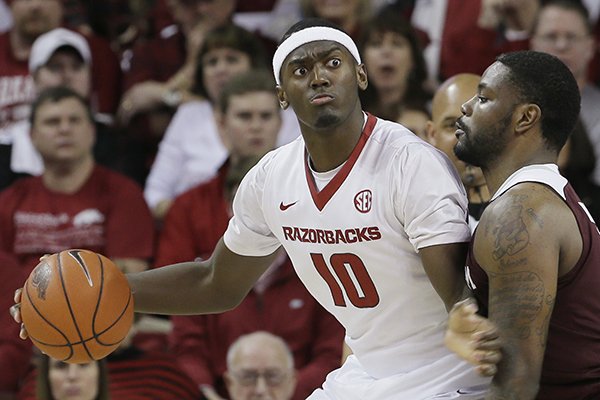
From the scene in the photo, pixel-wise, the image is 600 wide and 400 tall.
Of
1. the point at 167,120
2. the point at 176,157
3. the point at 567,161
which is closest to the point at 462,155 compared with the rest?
the point at 567,161

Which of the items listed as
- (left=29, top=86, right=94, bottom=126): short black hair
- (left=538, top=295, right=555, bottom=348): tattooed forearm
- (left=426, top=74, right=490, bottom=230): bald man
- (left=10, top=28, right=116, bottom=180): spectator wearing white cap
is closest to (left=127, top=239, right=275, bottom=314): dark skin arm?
(left=426, top=74, right=490, bottom=230): bald man

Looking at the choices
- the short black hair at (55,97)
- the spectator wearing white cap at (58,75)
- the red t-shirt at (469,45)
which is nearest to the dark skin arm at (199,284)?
the short black hair at (55,97)

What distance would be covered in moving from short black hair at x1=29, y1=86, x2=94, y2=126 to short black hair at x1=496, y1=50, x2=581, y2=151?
394 centimetres

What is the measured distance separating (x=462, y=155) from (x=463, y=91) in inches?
51.0

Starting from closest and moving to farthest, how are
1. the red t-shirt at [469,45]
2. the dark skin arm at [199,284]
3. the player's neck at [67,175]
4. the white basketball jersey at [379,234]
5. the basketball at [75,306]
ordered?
the white basketball jersey at [379,234], the basketball at [75,306], the dark skin arm at [199,284], the player's neck at [67,175], the red t-shirt at [469,45]

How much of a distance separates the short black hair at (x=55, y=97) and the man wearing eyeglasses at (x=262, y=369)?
1.95 metres

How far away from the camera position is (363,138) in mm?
4277

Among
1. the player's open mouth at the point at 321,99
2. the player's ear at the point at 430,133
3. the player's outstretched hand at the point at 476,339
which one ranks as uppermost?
the player's ear at the point at 430,133

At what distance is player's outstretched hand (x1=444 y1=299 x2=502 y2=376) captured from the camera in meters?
3.60

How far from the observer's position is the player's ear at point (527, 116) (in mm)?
3906

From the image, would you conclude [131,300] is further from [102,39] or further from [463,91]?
[102,39]

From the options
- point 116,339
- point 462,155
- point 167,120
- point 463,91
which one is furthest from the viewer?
point 167,120

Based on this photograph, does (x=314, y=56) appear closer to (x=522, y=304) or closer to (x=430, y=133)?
(x=522, y=304)

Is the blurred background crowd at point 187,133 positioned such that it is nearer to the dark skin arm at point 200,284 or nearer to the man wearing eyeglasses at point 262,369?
the man wearing eyeglasses at point 262,369
